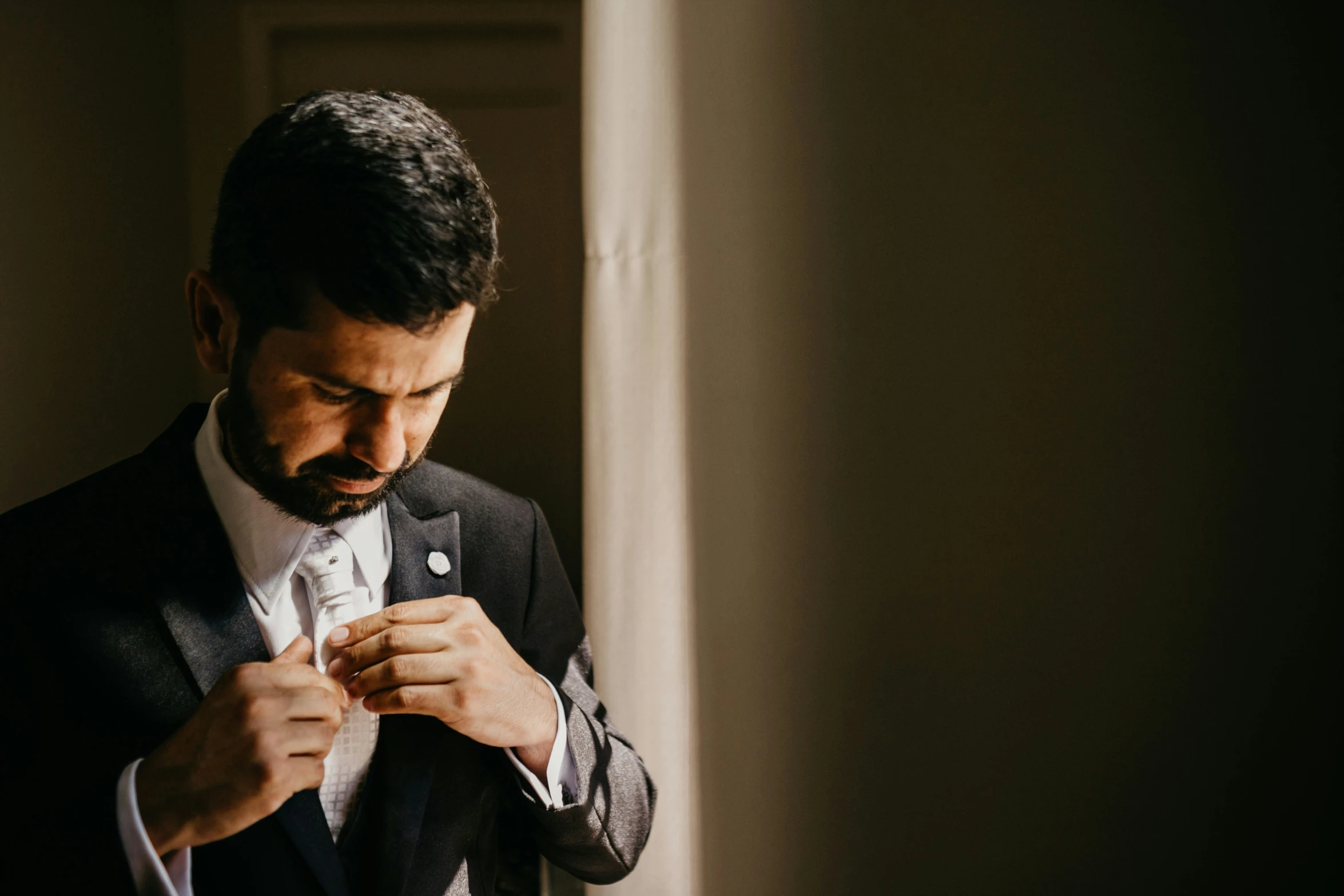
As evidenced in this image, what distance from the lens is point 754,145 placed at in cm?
92

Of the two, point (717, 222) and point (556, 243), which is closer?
point (717, 222)

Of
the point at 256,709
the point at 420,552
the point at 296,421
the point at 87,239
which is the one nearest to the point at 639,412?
the point at 420,552

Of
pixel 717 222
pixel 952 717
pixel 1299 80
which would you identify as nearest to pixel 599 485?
pixel 717 222

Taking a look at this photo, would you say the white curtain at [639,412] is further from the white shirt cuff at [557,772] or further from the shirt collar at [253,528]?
the shirt collar at [253,528]

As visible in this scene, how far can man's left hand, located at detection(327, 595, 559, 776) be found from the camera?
0.65m

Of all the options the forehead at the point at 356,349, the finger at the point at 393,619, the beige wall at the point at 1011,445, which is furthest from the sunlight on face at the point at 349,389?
the beige wall at the point at 1011,445

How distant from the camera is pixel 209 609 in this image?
687 mm

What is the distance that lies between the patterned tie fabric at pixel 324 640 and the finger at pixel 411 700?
112 millimetres

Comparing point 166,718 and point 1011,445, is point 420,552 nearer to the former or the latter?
point 166,718

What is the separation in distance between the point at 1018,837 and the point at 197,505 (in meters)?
0.97

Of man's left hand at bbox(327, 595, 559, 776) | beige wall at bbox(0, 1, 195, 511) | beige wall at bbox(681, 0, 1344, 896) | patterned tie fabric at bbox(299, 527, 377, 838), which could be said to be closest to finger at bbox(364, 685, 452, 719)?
man's left hand at bbox(327, 595, 559, 776)

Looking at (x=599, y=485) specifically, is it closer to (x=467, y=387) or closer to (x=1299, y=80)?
(x=467, y=387)

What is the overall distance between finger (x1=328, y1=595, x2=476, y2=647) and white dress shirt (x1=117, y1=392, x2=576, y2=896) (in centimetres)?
2

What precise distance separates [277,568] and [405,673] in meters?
0.18
